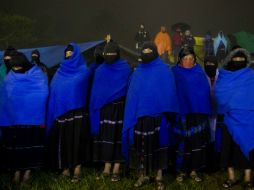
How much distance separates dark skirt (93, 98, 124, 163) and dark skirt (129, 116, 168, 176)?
1.37 feet

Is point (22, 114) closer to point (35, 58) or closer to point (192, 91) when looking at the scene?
point (192, 91)

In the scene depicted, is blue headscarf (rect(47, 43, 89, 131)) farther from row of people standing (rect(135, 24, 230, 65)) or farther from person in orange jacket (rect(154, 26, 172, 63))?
person in orange jacket (rect(154, 26, 172, 63))

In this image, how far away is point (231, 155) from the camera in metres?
5.21

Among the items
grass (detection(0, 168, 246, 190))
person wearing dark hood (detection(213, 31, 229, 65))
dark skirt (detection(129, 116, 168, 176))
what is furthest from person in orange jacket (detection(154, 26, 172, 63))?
dark skirt (detection(129, 116, 168, 176))

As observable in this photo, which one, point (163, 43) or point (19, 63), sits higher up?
point (163, 43)

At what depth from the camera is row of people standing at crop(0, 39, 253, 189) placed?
513 cm

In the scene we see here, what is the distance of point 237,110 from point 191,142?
2.53 ft

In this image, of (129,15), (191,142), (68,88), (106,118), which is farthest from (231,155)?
(129,15)

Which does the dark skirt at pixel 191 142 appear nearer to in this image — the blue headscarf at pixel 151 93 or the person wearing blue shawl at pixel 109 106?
the blue headscarf at pixel 151 93

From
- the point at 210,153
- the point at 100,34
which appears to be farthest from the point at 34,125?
the point at 100,34

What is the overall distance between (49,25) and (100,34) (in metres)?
3.88

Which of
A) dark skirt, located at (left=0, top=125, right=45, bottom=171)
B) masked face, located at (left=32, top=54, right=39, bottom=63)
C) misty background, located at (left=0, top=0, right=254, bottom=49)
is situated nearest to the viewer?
dark skirt, located at (left=0, top=125, right=45, bottom=171)

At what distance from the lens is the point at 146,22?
1223 inches

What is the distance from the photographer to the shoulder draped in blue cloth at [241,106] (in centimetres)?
505
